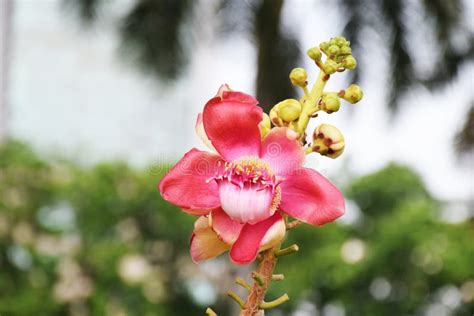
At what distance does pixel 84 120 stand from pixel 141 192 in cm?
740

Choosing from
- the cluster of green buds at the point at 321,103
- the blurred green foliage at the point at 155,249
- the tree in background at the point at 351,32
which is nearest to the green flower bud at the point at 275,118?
the cluster of green buds at the point at 321,103

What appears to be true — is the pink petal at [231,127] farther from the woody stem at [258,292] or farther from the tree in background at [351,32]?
the tree in background at [351,32]

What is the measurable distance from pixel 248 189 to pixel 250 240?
1.4 inches

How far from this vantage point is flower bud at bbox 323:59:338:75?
63 centimetres

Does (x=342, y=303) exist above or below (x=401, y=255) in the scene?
below

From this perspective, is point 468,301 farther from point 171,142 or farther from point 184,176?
point 171,142

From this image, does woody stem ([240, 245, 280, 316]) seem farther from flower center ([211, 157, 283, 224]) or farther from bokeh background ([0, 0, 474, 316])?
bokeh background ([0, 0, 474, 316])

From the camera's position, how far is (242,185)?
0.61m

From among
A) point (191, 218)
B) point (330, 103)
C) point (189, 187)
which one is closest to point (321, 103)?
point (330, 103)

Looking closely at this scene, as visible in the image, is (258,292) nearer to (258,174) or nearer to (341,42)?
(258,174)

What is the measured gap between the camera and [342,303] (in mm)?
7367

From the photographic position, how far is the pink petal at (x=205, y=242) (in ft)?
2.04

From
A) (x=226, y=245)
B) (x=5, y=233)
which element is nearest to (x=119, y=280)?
(x=5, y=233)

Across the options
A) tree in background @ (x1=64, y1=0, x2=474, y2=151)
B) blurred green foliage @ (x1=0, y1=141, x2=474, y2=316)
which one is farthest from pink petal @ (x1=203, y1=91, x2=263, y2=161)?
tree in background @ (x1=64, y1=0, x2=474, y2=151)
